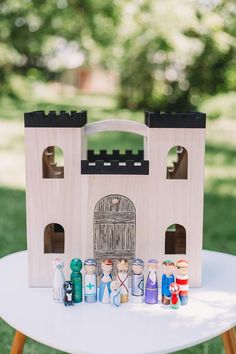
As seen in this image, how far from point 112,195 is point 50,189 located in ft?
0.62

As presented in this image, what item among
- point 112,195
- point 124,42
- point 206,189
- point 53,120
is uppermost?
point 124,42

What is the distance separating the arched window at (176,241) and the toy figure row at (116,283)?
0.52 ft

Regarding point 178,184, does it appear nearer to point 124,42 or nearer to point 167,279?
point 167,279

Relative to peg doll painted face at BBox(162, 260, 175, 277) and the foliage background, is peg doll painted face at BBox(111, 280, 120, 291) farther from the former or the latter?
the foliage background

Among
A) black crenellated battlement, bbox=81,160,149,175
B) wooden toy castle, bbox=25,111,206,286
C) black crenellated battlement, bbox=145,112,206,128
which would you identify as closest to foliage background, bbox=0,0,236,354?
wooden toy castle, bbox=25,111,206,286

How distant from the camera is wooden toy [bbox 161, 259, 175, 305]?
162cm

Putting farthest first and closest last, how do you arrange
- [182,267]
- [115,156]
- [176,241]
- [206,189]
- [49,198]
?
[206,189] → [115,156] → [176,241] → [49,198] → [182,267]

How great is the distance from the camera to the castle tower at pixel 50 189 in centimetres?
167

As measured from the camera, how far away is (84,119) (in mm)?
1750

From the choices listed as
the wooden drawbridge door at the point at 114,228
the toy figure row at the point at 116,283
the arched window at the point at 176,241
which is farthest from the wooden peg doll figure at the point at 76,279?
the arched window at the point at 176,241

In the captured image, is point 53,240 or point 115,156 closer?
point 53,240

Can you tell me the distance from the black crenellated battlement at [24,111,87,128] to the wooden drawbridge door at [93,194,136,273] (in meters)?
0.25

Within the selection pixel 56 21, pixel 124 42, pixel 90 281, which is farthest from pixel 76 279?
pixel 124 42

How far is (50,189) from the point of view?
5.60ft
